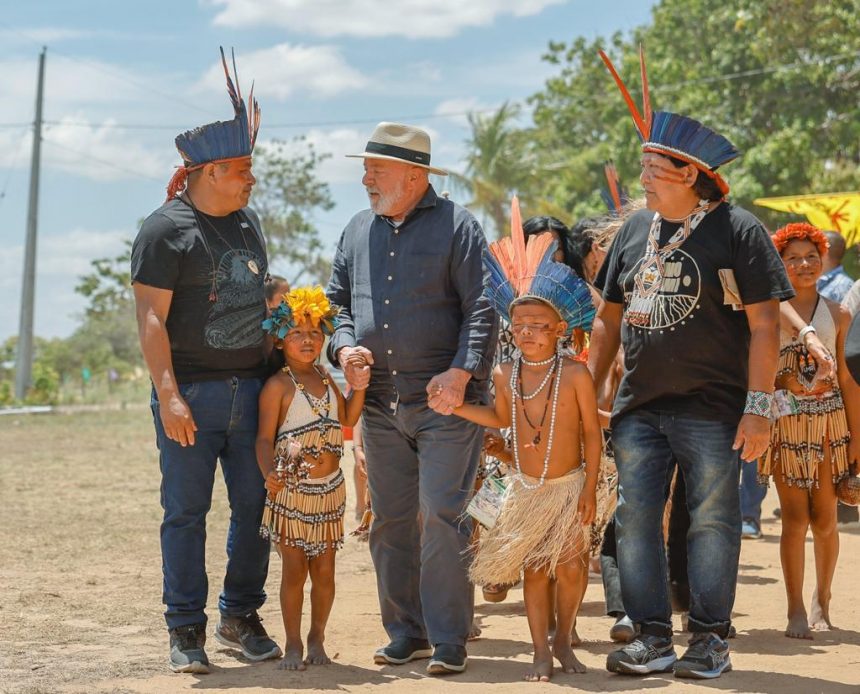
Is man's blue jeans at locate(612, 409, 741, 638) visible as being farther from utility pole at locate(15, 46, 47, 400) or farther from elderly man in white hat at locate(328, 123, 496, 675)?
utility pole at locate(15, 46, 47, 400)

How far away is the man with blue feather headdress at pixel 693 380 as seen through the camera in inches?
217

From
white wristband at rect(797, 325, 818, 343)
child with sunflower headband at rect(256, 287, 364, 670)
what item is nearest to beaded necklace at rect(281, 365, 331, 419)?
child with sunflower headband at rect(256, 287, 364, 670)

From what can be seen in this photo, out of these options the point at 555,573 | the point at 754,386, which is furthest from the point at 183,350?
the point at 754,386

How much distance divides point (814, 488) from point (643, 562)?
1.54 m

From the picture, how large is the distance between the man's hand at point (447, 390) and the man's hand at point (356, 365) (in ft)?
1.13

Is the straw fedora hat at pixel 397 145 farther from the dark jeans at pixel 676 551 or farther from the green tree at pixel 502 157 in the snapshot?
the green tree at pixel 502 157

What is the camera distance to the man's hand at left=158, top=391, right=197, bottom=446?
5738 mm

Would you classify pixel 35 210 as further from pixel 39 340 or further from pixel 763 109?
pixel 39 340

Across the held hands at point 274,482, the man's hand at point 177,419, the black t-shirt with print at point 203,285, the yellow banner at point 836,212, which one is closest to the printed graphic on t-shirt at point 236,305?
the black t-shirt with print at point 203,285

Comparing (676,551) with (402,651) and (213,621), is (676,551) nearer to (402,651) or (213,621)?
(402,651)

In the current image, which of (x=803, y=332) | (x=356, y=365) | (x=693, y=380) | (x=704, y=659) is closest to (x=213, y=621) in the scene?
(x=356, y=365)

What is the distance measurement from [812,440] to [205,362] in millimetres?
Result: 3150

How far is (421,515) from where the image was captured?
607 cm

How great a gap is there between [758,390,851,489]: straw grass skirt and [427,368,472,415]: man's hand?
6.42 feet
